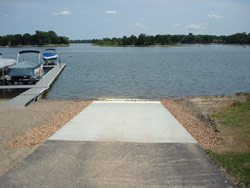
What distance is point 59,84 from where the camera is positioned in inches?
922

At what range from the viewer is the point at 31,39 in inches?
6909

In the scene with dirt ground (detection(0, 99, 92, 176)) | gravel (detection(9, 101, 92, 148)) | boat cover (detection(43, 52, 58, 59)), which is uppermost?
boat cover (detection(43, 52, 58, 59))

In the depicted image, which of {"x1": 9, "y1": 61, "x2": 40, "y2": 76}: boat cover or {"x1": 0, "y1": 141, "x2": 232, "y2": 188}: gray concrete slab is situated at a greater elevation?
{"x1": 9, "y1": 61, "x2": 40, "y2": 76}: boat cover

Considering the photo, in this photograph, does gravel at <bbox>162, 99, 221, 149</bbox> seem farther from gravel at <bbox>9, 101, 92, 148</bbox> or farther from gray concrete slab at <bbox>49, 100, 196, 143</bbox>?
gravel at <bbox>9, 101, 92, 148</bbox>

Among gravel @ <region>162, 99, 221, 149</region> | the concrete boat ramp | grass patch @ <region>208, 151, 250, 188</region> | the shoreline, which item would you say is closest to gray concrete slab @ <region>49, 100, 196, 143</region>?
the concrete boat ramp

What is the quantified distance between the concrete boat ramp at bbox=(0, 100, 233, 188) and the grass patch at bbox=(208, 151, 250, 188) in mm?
213

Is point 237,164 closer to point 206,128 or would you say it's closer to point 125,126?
point 206,128

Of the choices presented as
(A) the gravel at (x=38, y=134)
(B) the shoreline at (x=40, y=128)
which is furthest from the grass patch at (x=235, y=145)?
(A) the gravel at (x=38, y=134)

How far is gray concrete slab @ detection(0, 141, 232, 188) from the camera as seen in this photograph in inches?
195

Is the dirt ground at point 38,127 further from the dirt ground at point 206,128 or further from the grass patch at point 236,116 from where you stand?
the grass patch at point 236,116

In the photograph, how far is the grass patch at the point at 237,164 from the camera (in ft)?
16.3

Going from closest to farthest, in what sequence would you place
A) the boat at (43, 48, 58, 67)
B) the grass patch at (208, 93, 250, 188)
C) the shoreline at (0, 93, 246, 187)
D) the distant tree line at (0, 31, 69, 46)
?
1. the grass patch at (208, 93, 250, 188)
2. the shoreline at (0, 93, 246, 187)
3. the boat at (43, 48, 58, 67)
4. the distant tree line at (0, 31, 69, 46)

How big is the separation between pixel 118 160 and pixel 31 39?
186 meters

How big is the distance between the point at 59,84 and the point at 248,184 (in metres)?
20.7
